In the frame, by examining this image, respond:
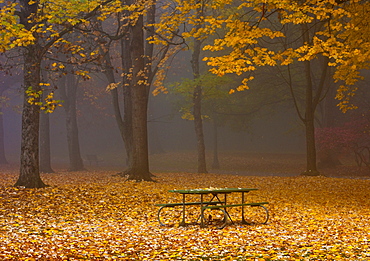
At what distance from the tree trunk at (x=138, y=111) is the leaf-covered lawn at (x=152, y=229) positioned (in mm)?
2648

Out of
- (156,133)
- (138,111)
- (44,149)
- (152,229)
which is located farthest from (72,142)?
(152,229)

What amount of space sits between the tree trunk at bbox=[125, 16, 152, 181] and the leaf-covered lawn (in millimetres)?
2648

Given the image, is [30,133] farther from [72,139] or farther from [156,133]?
[156,133]

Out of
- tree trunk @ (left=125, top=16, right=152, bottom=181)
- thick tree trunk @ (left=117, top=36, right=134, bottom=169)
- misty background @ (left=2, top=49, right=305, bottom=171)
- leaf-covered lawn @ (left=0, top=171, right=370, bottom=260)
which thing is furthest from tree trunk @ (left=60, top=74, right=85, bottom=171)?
leaf-covered lawn @ (left=0, top=171, right=370, bottom=260)

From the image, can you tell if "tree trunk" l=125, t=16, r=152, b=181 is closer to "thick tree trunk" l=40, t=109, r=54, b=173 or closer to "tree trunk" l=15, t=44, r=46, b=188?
"tree trunk" l=15, t=44, r=46, b=188

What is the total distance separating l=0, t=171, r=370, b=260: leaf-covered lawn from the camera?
7.15m

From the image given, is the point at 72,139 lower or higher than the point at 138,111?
lower

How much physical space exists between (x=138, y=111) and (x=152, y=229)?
9225 mm

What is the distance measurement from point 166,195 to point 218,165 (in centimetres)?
1934

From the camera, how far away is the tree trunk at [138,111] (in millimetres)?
18328

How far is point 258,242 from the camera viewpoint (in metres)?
7.99

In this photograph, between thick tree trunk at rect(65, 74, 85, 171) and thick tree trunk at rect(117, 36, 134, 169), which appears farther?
thick tree trunk at rect(65, 74, 85, 171)

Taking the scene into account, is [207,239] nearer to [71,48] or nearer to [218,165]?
[71,48]

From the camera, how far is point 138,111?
1833 centimetres
